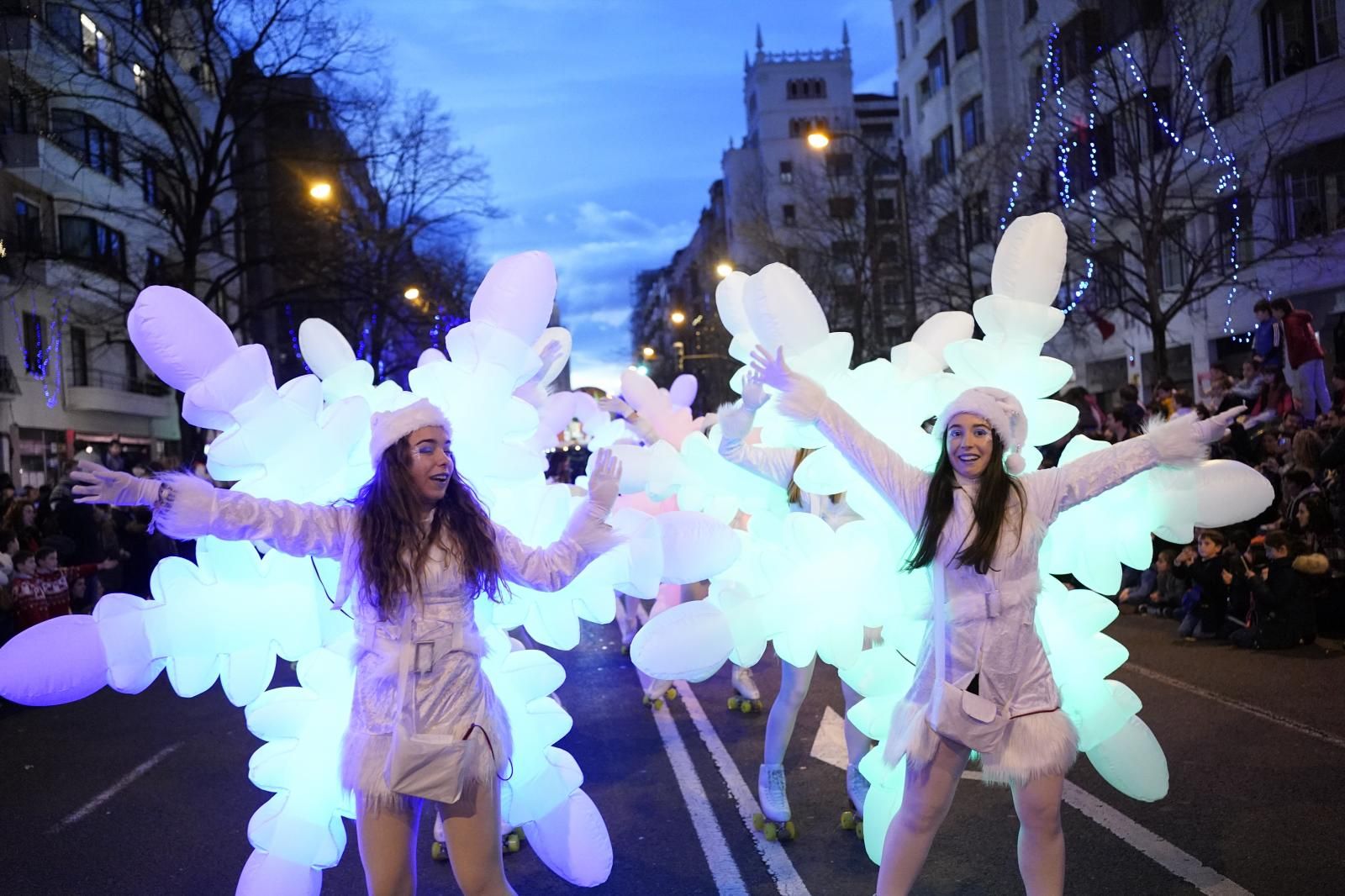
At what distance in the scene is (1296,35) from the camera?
21.5 metres

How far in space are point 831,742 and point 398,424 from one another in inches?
180

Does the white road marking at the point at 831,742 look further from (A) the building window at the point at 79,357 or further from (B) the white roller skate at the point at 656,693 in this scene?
(A) the building window at the point at 79,357

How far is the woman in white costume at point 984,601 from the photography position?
12.6 feet

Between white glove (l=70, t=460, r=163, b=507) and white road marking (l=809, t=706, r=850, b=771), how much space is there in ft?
14.0

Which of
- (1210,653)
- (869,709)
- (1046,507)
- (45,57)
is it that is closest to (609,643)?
(1210,653)

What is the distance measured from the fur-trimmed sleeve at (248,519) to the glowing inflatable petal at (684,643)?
1148 millimetres

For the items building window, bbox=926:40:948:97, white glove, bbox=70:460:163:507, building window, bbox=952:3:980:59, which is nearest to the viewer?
white glove, bbox=70:460:163:507

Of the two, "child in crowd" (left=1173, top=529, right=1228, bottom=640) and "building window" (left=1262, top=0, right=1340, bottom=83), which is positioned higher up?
"building window" (left=1262, top=0, right=1340, bottom=83)

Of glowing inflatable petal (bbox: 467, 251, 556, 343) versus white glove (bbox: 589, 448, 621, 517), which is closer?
white glove (bbox: 589, 448, 621, 517)

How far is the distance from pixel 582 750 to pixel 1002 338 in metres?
4.11

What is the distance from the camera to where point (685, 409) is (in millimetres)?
8367

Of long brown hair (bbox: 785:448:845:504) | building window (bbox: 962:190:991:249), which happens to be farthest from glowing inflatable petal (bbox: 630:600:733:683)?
building window (bbox: 962:190:991:249)

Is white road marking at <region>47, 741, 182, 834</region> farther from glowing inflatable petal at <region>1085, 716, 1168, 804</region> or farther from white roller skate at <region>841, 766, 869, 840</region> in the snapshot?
glowing inflatable petal at <region>1085, 716, 1168, 804</region>

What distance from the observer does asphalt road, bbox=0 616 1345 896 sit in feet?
16.6
